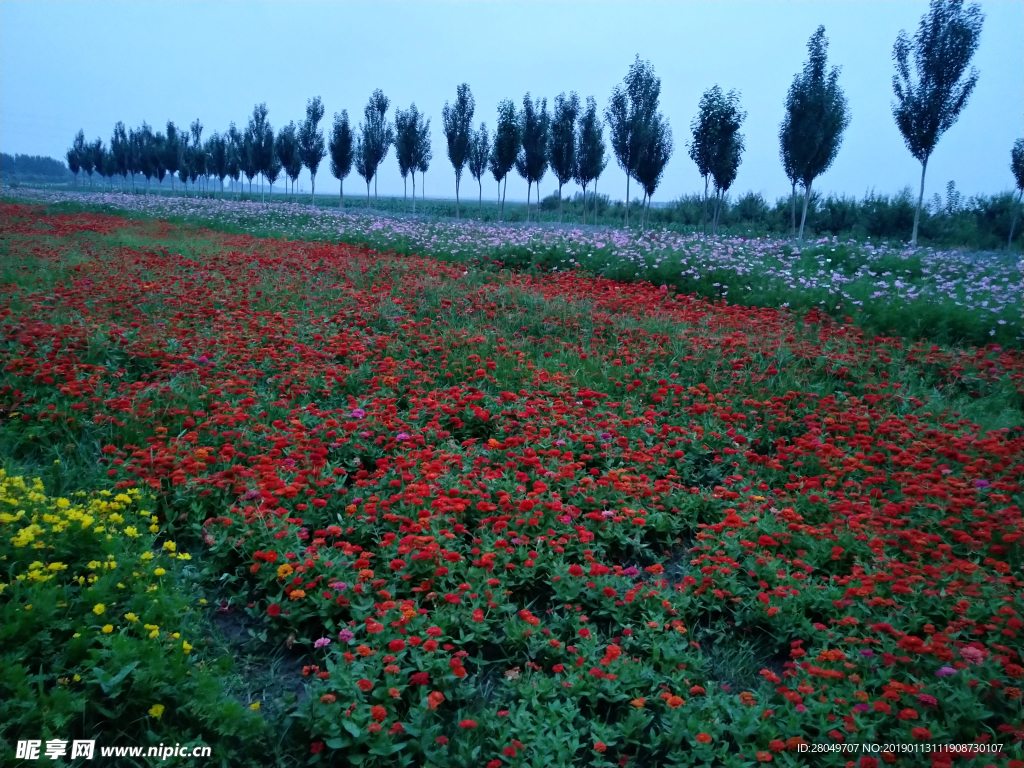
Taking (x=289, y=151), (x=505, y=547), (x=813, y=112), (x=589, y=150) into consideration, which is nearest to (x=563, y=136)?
(x=589, y=150)

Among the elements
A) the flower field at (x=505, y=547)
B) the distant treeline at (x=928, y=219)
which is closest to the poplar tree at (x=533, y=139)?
the distant treeline at (x=928, y=219)

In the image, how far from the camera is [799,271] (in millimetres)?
10211

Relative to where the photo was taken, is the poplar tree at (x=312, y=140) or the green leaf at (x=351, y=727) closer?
the green leaf at (x=351, y=727)

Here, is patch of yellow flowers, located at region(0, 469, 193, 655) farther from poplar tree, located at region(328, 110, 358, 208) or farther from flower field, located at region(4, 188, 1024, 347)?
poplar tree, located at region(328, 110, 358, 208)

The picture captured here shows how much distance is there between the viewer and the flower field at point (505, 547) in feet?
8.17

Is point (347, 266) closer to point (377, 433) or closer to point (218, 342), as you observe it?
point (218, 342)

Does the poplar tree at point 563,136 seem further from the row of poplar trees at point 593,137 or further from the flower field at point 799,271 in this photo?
the flower field at point 799,271

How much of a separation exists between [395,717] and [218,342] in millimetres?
4793

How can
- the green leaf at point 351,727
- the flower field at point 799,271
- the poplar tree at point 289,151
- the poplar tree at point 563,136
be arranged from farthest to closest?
the poplar tree at point 289,151, the poplar tree at point 563,136, the flower field at point 799,271, the green leaf at point 351,727

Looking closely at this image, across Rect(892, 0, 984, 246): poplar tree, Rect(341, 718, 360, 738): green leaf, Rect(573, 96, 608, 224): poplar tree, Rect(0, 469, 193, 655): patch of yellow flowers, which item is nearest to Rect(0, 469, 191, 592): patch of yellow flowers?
Rect(0, 469, 193, 655): patch of yellow flowers

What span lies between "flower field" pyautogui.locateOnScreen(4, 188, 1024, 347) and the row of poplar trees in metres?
7.65

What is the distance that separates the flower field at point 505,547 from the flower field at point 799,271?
1.19m

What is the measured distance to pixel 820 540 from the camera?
12.1 feet

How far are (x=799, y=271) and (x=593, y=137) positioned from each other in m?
24.1
